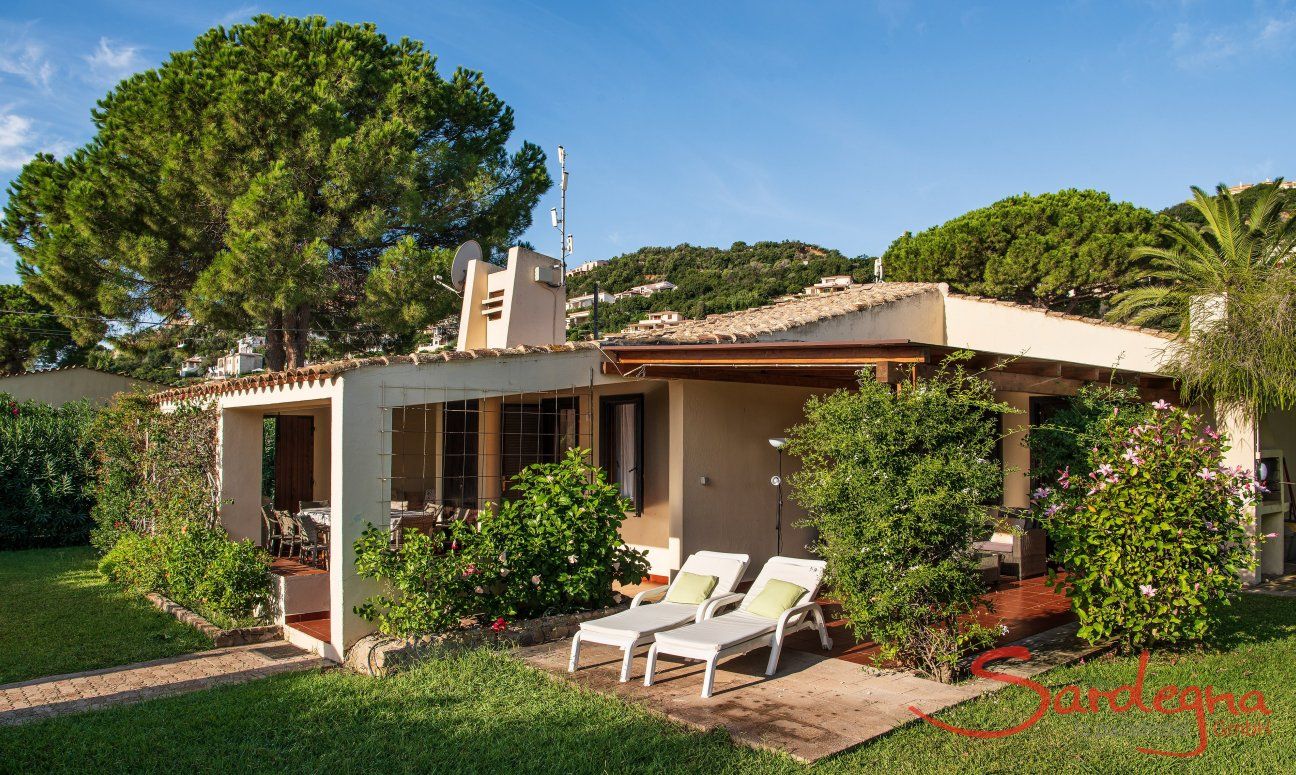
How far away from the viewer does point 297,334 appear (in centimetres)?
1961

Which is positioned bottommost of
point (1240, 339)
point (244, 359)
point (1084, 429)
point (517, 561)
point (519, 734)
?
point (519, 734)

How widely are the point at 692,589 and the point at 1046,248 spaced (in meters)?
19.4

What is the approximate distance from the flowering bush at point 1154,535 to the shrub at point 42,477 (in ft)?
57.7

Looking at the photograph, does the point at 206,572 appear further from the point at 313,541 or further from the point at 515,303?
the point at 515,303

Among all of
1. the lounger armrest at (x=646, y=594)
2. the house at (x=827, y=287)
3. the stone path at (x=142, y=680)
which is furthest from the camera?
the house at (x=827, y=287)

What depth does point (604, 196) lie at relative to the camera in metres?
21.5

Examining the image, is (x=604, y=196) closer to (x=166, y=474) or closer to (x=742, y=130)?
(x=742, y=130)

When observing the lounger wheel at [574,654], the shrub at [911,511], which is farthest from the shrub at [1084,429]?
the lounger wheel at [574,654]

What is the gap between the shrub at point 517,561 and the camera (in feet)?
24.5

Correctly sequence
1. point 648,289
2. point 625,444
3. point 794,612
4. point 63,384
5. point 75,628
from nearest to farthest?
point 794,612 → point 75,628 → point 625,444 → point 63,384 → point 648,289

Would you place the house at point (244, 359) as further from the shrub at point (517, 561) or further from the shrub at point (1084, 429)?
the shrub at point (1084, 429)

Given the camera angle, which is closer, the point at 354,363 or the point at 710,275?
the point at 354,363

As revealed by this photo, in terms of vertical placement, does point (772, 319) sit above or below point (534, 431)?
above

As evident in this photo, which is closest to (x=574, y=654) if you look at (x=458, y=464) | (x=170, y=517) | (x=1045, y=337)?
(x=170, y=517)
